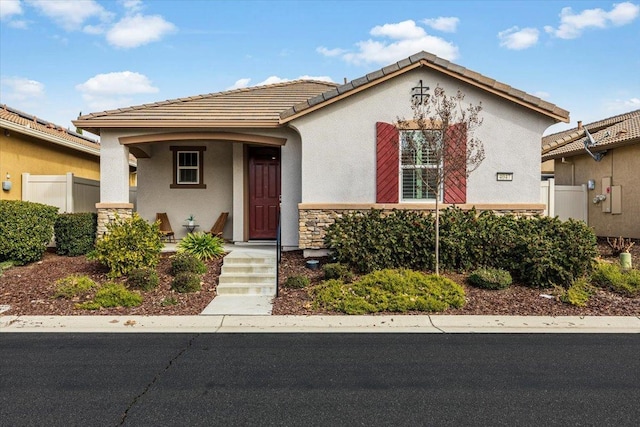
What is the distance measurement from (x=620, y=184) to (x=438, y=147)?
893 cm

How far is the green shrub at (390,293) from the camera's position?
755cm

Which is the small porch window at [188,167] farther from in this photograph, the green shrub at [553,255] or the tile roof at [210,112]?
the green shrub at [553,255]

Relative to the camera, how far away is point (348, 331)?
6.58m

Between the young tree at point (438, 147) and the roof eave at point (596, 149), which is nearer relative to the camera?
the young tree at point (438, 147)

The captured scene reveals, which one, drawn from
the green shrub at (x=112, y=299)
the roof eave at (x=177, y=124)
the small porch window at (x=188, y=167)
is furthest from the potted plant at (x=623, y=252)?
the small porch window at (x=188, y=167)

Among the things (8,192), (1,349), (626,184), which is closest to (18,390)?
(1,349)

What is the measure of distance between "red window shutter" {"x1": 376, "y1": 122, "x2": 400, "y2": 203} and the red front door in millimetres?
3265

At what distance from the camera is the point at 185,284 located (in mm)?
8453

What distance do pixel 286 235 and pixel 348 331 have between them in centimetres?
481

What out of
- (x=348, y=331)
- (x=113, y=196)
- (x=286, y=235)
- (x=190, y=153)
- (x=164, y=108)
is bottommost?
(x=348, y=331)

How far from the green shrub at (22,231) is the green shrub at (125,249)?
2.08 m

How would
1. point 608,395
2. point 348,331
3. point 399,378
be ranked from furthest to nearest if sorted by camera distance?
1. point 348,331
2. point 399,378
3. point 608,395

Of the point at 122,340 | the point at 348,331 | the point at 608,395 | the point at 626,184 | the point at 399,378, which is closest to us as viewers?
the point at 608,395

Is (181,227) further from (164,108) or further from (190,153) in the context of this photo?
(164,108)
